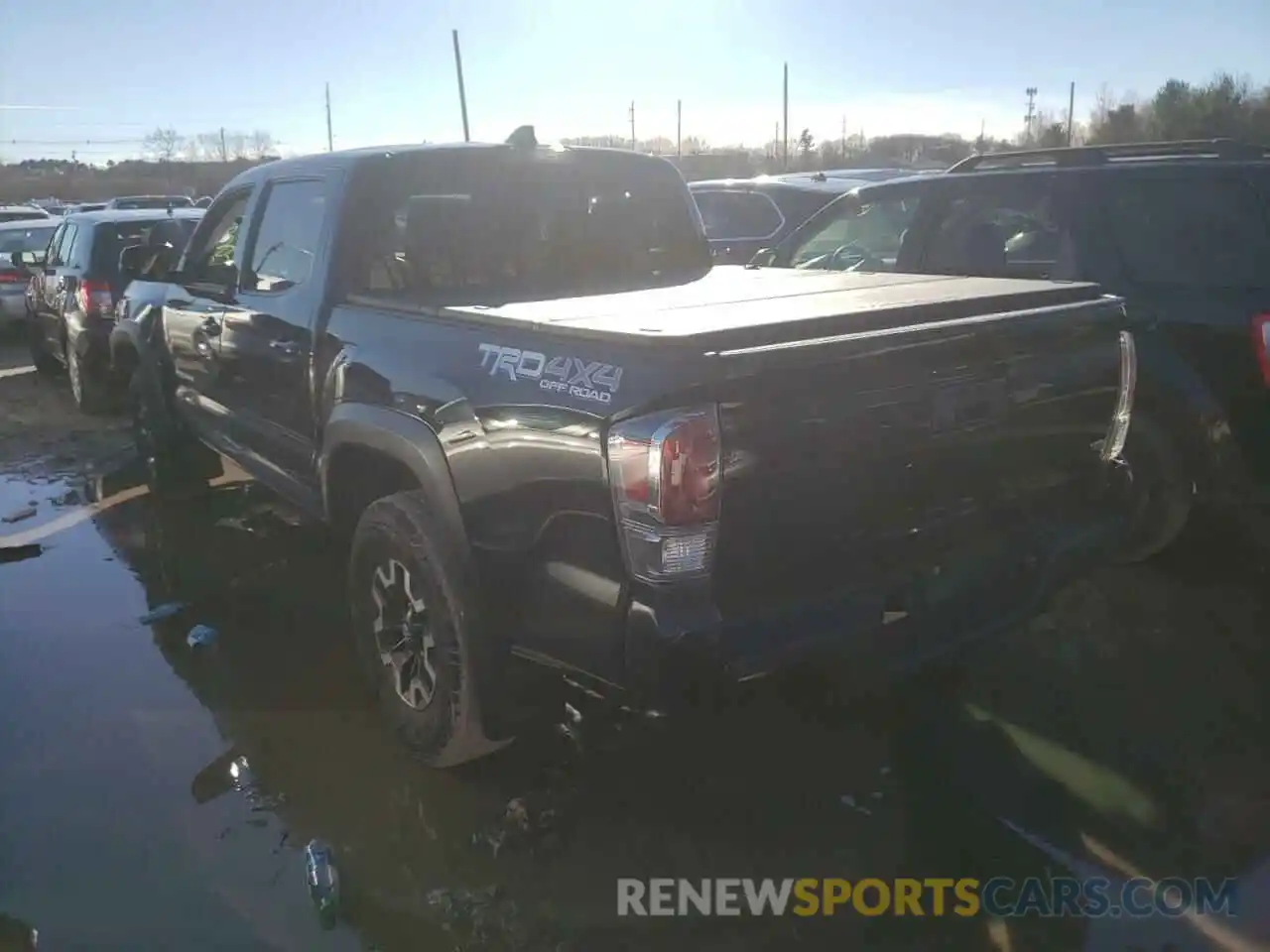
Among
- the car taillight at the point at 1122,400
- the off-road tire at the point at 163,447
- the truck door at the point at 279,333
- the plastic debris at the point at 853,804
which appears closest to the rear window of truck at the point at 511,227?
the truck door at the point at 279,333

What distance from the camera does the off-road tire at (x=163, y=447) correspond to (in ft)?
20.5

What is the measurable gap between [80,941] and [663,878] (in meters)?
1.53

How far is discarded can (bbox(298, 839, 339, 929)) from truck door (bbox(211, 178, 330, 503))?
1.54 m

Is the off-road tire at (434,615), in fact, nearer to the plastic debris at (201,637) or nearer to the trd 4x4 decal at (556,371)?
the trd 4x4 decal at (556,371)

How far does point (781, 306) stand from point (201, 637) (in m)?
3.00

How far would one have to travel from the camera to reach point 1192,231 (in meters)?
4.64

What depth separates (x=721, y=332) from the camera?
8.45ft

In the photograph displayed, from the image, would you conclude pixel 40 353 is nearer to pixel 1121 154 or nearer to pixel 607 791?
pixel 607 791

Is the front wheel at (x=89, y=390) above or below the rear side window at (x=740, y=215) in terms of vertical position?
below

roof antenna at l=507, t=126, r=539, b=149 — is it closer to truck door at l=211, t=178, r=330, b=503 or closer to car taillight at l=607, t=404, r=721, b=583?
truck door at l=211, t=178, r=330, b=503

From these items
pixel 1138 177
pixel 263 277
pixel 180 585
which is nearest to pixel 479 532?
pixel 263 277

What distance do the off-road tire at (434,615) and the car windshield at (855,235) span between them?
3.38 meters

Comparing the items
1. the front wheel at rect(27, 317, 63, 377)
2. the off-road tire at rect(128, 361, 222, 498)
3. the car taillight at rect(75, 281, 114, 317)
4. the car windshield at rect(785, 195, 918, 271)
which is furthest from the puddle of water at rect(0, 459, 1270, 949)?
the front wheel at rect(27, 317, 63, 377)

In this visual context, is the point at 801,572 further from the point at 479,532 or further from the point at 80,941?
the point at 80,941
